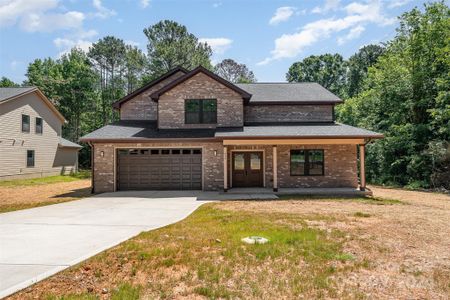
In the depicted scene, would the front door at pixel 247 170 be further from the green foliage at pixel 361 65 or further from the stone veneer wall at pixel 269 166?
the green foliage at pixel 361 65

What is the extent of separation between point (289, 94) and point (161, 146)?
935 cm

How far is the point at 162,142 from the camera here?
1620 cm

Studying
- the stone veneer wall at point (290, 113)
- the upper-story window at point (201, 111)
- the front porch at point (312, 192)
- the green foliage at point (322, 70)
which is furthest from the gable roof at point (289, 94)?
the green foliage at point (322, 70)

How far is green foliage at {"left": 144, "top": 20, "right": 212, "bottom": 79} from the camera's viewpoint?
117 ft

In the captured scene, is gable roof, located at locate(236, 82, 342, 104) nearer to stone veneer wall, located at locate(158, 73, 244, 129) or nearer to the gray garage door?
stone veneer wall, located at locate(158, 73, 244, 129)

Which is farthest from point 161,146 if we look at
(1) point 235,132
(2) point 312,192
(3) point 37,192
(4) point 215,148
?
(2) point 312,192

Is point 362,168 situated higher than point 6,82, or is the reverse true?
point 6,82

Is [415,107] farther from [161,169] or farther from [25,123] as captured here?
[25,123]

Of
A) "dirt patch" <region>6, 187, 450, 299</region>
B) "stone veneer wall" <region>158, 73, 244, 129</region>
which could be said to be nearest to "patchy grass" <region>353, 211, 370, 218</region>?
"dirt patch" <region>6, 187, 450, 299</region>

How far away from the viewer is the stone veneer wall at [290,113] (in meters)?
18.7

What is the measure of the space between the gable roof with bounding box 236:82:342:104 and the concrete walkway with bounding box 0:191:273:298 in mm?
7689

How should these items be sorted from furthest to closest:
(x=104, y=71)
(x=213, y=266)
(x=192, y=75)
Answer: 1. (x=104, y=71)
2. (x=192, y=75)
3. (x=213, y=266)

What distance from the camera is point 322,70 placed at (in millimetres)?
58875

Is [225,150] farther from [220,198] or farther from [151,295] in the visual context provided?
[151,295]
